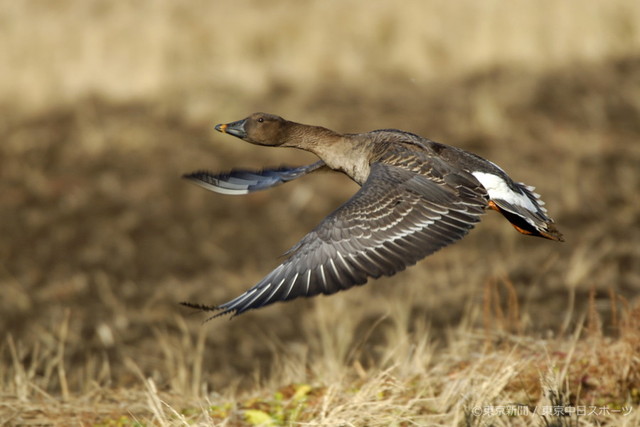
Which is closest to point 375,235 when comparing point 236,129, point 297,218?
point 236,129

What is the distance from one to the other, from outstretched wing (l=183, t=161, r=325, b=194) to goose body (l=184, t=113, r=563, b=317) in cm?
2

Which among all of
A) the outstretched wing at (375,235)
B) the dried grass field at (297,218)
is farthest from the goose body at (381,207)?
the dried grass field at (297,218)

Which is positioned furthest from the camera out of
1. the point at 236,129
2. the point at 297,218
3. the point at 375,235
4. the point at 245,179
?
the point at 297,218

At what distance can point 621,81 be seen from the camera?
12.6m

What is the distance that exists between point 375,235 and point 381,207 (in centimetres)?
16

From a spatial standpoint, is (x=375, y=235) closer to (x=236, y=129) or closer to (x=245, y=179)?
(x=236, y=129)

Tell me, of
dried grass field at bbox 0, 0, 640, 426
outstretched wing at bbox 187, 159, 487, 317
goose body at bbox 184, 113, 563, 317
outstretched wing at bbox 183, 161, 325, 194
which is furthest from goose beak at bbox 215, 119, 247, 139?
dried grass field at bbox 0, 0, 640, 426

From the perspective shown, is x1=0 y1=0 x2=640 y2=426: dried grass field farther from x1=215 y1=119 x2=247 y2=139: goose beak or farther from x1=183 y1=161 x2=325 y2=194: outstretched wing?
x1=215 y1=119 x2=247 y2=139: goose beak

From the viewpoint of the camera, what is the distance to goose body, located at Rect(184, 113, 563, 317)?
14.0 ft

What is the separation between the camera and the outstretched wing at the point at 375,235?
13.8ft

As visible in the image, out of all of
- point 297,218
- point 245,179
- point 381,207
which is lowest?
point 297,218

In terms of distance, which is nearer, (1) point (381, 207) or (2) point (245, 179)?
(1) point (381, 207)

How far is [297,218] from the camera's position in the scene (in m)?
10.3

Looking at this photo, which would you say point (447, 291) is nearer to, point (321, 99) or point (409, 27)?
point (321, 99)
